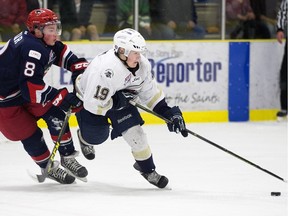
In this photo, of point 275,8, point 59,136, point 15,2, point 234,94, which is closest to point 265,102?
point 234,94

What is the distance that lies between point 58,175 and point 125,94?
26.1 inches

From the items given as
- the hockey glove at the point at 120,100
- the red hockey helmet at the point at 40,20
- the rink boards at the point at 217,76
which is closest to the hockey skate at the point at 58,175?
the hockey glove at the point at 120,100

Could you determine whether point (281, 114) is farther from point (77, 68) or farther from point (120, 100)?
point (120, 100)

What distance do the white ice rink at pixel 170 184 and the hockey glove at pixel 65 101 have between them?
49 cm

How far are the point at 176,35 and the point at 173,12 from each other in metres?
0.24

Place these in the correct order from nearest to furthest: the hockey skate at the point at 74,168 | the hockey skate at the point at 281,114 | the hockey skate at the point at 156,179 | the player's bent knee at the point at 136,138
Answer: the player's bent knee at the point at 136,138, the hockey skate at the point at 156,179, the hockey skate at the point at 74,168, the hockey skate at the point at 281,114

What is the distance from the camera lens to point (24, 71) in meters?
5.62

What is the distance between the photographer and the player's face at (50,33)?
5785mm

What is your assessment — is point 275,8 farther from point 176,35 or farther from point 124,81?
point 124,81

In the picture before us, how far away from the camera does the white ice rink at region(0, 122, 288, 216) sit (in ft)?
17.1

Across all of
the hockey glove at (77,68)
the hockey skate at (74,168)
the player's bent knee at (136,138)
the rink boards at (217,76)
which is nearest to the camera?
the player's bent knee at (136,138)

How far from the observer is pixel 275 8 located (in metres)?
9.80

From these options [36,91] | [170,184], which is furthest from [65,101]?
[170,184]

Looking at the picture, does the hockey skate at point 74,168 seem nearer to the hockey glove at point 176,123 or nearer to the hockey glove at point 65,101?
the hockey glove at point 65,101
